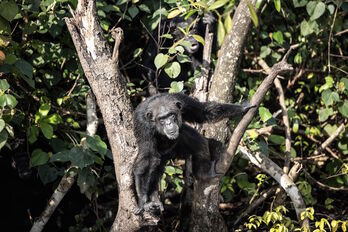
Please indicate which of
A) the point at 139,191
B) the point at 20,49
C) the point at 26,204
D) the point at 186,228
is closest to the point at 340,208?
the point at 186,228

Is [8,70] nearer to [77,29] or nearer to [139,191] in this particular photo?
[77,29]

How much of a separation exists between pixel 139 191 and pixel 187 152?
796 mm

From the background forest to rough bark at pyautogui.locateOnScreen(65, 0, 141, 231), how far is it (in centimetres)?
79

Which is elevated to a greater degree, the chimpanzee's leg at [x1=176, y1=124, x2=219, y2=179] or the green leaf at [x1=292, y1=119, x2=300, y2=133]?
the chimpanzee's leg at [x1=176, y1=124, x2=219, y2=179]

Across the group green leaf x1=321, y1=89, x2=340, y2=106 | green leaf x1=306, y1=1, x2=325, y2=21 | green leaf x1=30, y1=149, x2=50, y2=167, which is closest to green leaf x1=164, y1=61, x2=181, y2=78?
green leaf x1=30, y1=149, x2=50, y2=167

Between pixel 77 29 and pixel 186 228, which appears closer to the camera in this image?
pixel 77 29

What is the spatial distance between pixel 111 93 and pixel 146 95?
2.66m

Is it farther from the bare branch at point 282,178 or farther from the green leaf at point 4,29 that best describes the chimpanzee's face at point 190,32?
the green leaf at point 4,29

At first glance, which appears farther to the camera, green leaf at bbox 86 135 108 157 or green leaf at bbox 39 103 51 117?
green leaf at bbox 39 103 51 117

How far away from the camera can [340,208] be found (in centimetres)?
748

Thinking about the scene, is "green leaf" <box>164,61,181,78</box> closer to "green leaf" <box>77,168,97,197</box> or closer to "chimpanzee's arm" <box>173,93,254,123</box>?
"chimpanzee's arm" <box>173,93,254,123</box>

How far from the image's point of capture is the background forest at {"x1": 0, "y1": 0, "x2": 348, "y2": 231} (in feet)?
18.7

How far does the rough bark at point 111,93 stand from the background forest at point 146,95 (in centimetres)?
79

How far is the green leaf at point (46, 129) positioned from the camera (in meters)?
5.56
